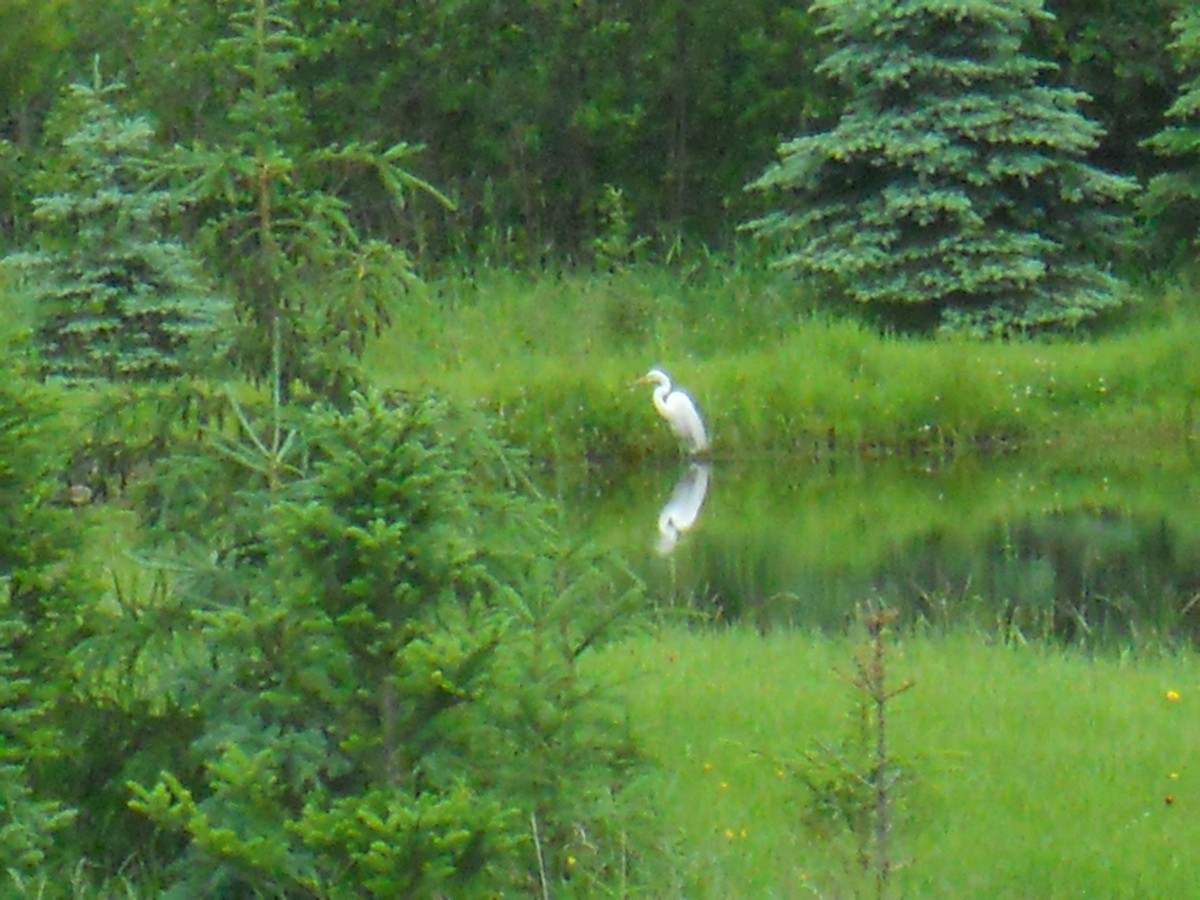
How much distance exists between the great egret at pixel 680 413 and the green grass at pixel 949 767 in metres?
8.60

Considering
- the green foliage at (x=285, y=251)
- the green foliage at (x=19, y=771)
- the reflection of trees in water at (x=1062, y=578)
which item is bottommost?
the reflection of trees in water at (x=1062, y=578)

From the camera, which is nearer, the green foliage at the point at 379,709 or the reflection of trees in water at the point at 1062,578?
the green foliage at the point at 379,709

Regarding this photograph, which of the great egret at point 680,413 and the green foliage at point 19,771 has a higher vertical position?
the green foliage at point 19,771

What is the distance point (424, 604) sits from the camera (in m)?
4.00

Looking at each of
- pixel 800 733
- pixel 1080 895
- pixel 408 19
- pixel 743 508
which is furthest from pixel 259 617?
pixel 408 19

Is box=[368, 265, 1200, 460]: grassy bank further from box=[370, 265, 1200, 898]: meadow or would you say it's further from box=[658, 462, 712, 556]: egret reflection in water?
box=[370, 265, 1200, 898]: meadow

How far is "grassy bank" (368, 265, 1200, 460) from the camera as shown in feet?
56.7

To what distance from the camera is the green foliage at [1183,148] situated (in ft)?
62.6

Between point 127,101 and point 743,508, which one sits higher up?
point 127,101

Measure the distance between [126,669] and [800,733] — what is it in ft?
7.79

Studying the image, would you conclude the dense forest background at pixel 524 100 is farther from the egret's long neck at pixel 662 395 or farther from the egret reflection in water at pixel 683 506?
the egret reflection in water at pixel 683 506

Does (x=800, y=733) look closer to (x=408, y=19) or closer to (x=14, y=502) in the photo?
(x=14, y=502)

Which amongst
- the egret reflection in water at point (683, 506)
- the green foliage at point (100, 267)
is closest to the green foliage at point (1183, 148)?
the egret reflection in water at point (683, 506)

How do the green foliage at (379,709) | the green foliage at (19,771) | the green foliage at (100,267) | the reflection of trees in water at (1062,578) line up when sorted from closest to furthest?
1. the green foliage at (379,709)
2. the green foliage at (19,771)
3. the reflection of trees in water at (1062,578)
4. the green foliage at (100,267)
